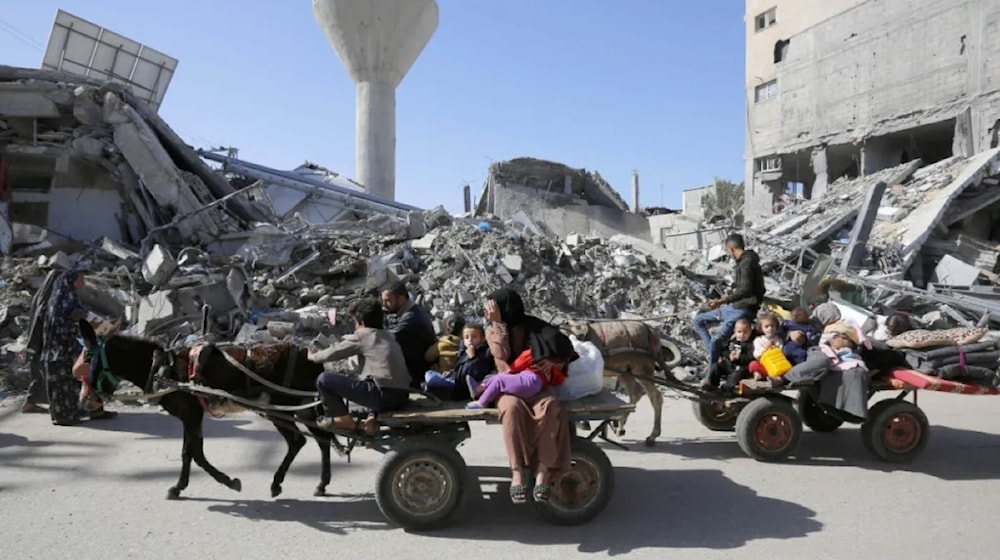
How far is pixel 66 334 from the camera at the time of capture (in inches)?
281

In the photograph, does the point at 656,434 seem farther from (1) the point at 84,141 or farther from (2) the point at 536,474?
(1) the point at 84,141

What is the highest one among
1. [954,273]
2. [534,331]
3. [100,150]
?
[100,150]

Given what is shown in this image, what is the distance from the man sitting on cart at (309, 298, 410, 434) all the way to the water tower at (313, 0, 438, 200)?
90.8ft

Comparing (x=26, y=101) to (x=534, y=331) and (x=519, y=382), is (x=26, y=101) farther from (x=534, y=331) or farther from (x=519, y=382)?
(x=519, y=382)

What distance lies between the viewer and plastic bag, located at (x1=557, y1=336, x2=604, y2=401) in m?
4.63

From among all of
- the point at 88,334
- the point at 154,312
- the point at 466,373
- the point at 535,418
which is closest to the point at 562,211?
the point at 154,312

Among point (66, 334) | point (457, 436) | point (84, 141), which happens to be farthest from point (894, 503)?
point (84, 141)

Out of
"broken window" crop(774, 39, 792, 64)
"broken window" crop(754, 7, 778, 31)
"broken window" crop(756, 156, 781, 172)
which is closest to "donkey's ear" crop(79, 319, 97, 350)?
"broken window" crop(756, 156, 781, 172)

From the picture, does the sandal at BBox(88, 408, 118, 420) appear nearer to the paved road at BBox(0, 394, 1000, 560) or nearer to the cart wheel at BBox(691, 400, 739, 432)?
the paved road at BBox(0, 394, 1000, 560)

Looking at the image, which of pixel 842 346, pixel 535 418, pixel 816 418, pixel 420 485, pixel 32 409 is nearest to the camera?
pixel 535 418

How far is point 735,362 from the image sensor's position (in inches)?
244

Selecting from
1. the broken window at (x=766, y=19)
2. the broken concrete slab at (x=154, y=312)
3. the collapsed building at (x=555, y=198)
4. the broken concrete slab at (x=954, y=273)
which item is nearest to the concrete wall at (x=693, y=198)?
the broken window at (x=766, y=19)

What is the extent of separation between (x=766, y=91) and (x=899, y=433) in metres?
33.0

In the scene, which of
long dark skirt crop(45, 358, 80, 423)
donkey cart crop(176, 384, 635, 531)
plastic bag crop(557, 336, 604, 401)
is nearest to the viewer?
donkey cart crop(176, 384, 635, 531)
